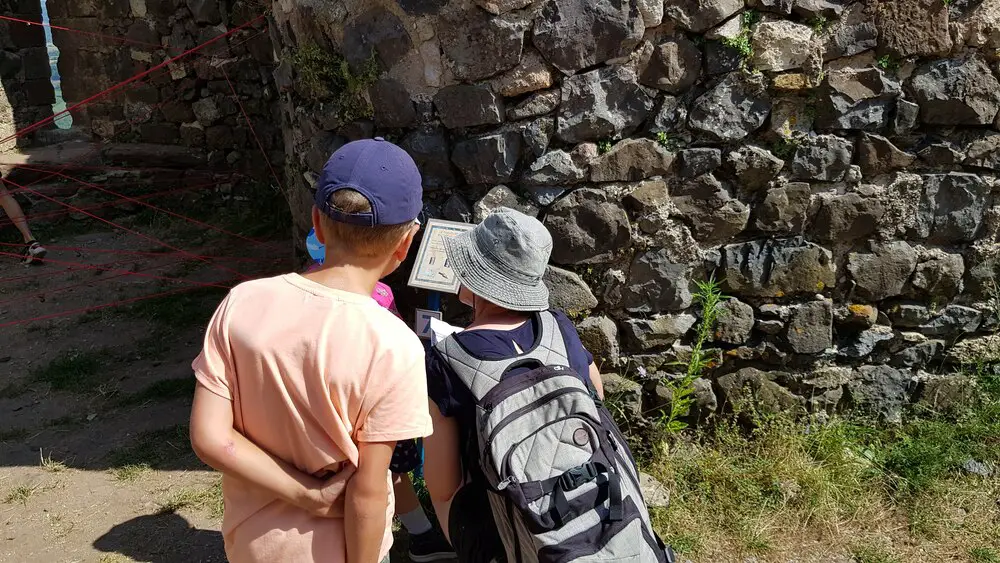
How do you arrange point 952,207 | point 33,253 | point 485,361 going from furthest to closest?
point 33,253 → point 952,207 → point 485,361

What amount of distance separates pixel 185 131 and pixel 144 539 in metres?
4.75

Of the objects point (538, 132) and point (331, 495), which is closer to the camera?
point (331, 495)

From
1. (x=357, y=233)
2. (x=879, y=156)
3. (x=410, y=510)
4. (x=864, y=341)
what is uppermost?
(x=357, y=233)

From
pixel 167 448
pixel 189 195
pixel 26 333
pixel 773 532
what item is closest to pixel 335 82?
pixel 167 448

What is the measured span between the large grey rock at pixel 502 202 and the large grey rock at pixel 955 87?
4.61 ft

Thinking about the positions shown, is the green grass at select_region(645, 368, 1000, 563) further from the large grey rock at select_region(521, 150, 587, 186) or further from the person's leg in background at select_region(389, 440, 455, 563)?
the large grey rock at select_region(521, 150, 587, 186)

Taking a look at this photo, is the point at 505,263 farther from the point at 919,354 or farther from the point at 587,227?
the point at 919,354

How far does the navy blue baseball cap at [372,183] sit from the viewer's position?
130cm

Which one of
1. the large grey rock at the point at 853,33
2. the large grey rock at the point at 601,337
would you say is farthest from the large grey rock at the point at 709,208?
the large grey rock at the point at 853,33

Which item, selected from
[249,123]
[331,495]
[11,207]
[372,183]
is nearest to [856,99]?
[372,183]

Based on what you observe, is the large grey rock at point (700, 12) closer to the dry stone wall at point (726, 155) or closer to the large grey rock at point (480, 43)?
the dry stone wall at point (726, 155)

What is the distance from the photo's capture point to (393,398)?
4.18ft

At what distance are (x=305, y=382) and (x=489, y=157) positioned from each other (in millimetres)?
1483

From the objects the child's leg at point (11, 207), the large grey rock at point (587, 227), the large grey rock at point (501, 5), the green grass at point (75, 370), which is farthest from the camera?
the child's leg at point (11, 207)
